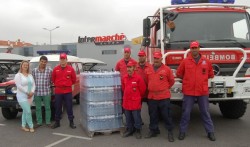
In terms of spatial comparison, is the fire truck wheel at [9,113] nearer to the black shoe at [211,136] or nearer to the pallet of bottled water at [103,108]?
the pallet of bottled water at [103,108]

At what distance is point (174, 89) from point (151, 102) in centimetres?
60

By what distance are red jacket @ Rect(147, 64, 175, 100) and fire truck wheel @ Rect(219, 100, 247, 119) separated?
2.70m

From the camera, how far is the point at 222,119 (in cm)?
855

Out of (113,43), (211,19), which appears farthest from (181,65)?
(113,43)

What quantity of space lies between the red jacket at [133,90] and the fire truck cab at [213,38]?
72 cm

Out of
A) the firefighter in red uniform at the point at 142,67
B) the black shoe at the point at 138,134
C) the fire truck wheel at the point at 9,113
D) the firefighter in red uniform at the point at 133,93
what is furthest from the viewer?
the fire truck wheel at the point at 9,113

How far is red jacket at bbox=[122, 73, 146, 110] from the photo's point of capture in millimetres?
6523

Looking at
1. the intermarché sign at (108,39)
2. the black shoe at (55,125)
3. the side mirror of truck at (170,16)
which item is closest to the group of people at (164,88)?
the side mirror of truck at (170,16)

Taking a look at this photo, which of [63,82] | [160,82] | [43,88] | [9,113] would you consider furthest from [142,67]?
[9,113]

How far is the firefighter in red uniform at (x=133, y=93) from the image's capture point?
6521mm

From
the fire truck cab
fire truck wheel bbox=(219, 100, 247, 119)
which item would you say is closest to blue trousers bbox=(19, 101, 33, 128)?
the fire truck cab

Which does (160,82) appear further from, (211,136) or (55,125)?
(55,125)

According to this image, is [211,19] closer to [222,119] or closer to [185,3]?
[185,3]

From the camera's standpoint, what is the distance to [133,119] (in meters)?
6.84
